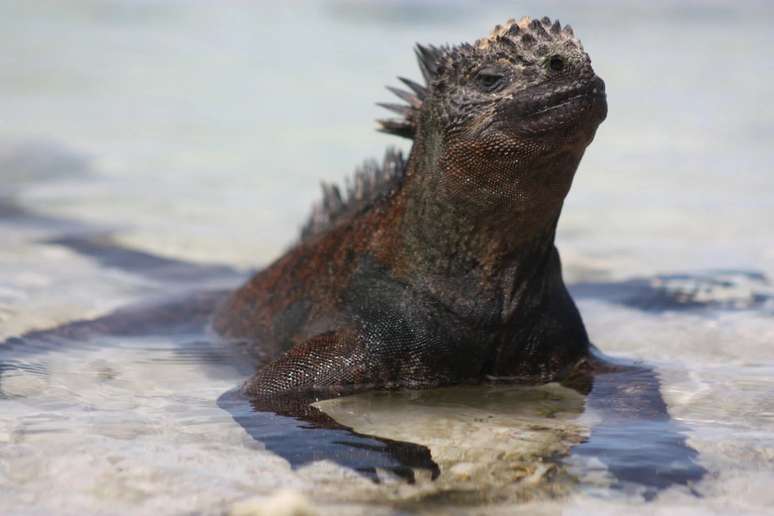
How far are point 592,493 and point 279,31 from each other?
1676cm

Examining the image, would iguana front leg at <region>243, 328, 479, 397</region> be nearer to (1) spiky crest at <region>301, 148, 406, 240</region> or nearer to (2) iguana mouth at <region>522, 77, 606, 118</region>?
(1) spiky crest at <region>301, 148, 406, 240</region>

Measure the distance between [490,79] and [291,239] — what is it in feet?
17.3

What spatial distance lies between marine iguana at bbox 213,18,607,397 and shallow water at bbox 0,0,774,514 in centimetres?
18

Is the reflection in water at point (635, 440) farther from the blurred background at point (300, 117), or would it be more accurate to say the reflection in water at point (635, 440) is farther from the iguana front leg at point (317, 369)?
the blurred background at point (300, 117)

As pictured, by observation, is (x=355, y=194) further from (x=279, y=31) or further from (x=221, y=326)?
(x=279, y=31)

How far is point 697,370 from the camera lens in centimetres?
600

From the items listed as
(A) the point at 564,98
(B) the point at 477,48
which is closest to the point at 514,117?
(A) the point at 564,98

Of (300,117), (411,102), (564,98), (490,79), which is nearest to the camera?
(564,98)

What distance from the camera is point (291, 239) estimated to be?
10.1 metres

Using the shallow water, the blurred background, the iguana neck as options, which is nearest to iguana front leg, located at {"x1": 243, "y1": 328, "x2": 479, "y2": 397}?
the shallow water

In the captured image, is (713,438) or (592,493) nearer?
(592,493)

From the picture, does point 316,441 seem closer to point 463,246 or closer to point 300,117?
point 463,246

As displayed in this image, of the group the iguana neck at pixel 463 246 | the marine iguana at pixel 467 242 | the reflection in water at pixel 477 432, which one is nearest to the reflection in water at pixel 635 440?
the reflection in water at pixel 477 432

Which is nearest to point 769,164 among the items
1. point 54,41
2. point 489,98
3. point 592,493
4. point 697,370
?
point 697,370
